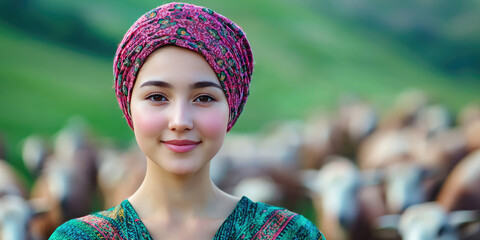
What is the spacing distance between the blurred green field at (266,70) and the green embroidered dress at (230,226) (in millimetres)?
2685

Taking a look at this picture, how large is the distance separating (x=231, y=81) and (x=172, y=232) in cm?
45

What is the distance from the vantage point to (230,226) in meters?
1.60

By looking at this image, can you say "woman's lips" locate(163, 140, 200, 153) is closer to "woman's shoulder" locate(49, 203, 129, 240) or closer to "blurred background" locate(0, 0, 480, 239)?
"woman's shoulder" locate(49, 203, 129, 240)

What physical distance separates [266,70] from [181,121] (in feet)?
9.66

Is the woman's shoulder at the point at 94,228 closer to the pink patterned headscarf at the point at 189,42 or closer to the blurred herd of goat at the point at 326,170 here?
the pink patterned headscarf at the point at 189,42

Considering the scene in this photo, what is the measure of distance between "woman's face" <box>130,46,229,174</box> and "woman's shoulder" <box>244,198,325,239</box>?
24cm

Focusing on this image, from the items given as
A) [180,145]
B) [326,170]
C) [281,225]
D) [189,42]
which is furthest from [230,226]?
[326,170]

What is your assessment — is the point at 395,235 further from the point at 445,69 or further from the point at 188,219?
the point at 188,219

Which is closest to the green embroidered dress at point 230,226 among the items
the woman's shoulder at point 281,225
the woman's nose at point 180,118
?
the woman's shoulder at point 281,225

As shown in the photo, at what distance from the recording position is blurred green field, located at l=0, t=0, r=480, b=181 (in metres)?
4.27

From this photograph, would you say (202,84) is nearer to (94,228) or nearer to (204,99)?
(204,99)

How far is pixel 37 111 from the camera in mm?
4254

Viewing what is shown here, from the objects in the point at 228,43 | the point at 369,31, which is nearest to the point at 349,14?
the point at 369,31

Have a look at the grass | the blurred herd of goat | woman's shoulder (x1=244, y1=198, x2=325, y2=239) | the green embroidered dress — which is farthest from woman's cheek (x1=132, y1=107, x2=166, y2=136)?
the grass
